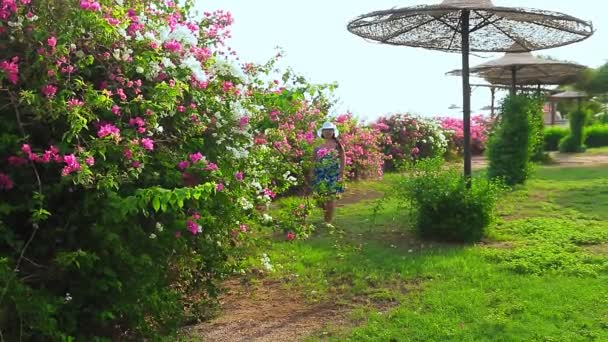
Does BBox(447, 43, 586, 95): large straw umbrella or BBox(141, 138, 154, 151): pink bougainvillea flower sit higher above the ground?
BBox(447, 43, 586, 95): large straw umbrella

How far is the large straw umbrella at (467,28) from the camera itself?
653 cm

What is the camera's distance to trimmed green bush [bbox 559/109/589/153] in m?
22.4

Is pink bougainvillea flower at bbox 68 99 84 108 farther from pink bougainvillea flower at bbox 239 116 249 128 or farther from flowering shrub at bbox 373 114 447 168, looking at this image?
flowering shrub at bbox 373 114 447 168

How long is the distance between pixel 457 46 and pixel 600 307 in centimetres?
521

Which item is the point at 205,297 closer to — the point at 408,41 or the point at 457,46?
the point at 408,41

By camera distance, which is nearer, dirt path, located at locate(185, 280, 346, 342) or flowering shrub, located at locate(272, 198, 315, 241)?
Answer: dirt path, located at locate(185, 280, 346, 342)

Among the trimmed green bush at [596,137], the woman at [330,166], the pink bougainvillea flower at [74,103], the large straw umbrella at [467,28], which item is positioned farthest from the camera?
the trimmed green bush at [596,137]

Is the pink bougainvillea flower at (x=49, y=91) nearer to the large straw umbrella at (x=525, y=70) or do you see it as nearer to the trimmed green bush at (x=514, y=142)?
the trimmed green bush at (x=514, y=142)

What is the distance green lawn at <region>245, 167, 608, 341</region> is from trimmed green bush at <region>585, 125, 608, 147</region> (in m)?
21.6

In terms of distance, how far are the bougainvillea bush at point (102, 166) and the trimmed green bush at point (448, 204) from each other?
3402 millimetres

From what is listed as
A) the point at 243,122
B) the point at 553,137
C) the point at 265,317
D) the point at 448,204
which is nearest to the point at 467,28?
the point at 448,204

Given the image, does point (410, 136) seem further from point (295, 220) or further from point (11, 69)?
point (11, 69)

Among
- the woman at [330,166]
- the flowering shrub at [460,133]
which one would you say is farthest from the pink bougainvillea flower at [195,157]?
the flowering shrub at [460,133]

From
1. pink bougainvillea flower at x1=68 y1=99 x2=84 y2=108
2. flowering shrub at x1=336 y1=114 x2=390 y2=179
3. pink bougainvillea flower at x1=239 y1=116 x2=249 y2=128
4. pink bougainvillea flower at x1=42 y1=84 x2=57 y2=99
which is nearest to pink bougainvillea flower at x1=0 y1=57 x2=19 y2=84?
pink bougainvillea flower at x1=42 y1=84 x2=57 y2=99
